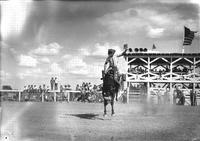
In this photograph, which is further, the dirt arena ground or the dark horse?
the dark horse

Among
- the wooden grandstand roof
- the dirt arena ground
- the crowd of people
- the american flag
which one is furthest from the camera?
the crowd of people

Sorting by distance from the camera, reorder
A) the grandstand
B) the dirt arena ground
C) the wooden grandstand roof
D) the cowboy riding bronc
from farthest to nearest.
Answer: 1. the grandstand
2. the wooden grandstand roof
3. the cowboy riding bronc
4. the dirt arena ground

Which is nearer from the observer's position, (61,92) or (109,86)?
(109,86)

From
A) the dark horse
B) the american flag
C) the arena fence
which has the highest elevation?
the american flag

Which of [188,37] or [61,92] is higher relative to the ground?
[188,37]

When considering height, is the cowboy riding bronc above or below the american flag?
below

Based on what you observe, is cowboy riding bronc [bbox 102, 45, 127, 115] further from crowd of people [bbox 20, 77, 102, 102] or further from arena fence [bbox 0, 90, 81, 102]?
arena fence [bbox 0, 90, 81, 102]

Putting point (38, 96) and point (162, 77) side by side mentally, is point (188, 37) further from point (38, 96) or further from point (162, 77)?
point (38, 96)

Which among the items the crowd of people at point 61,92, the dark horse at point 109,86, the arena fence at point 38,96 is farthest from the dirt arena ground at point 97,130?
the arena fence at point 38,96

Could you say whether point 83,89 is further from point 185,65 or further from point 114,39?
point 114,39

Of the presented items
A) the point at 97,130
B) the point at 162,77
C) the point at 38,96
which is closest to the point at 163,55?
the point at 162,77

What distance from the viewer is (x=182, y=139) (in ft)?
23.8

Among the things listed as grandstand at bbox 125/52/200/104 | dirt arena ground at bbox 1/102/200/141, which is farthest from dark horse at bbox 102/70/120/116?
grandstand at bbox 125/52/200/104

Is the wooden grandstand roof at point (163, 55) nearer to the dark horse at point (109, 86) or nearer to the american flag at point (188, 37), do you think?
the american flag at point (188, 37)
